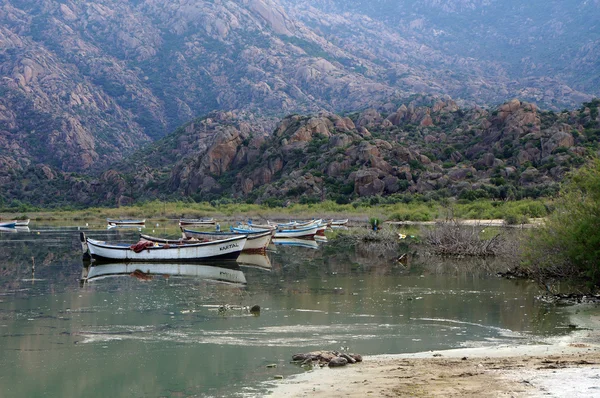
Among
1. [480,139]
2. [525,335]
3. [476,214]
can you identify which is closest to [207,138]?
[480,139]

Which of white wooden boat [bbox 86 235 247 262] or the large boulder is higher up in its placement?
the large boulder

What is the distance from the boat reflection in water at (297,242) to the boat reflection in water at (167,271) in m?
15.2

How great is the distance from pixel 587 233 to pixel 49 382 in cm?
1697

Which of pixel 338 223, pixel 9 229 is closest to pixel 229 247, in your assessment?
pixel 338 223

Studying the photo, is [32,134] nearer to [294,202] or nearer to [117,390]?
[294,202]

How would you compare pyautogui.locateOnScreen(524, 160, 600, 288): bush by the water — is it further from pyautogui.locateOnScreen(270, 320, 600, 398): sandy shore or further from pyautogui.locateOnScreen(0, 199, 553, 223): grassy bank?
pyautogui.locateOnScreen(0, 199, 553, 223): grassy bank

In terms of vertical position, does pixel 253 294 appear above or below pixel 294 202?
below

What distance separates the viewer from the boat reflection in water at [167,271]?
3503cm

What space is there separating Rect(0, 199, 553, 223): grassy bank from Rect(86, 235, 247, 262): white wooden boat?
24521 millimetres

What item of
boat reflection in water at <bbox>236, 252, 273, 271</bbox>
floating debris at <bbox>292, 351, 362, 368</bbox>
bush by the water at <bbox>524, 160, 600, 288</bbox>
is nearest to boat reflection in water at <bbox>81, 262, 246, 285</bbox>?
boat reflection in water at <bbox>236, 252, 273, 271</bbox>

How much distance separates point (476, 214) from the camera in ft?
236

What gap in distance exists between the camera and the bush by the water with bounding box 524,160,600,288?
80.1 ft

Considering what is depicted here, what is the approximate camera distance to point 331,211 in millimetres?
92250

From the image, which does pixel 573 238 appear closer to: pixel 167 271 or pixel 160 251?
pixel 167 271
